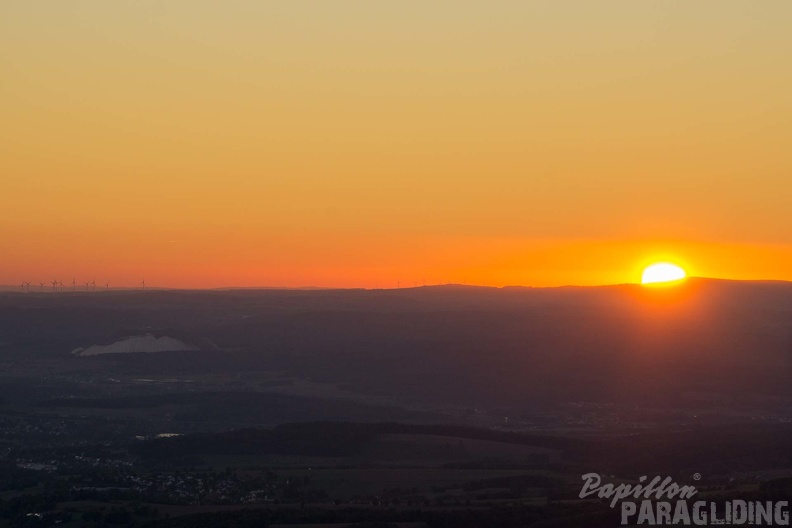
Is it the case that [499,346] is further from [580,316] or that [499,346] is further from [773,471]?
[773,471]

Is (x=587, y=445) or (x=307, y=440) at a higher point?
(x=307, y=440)

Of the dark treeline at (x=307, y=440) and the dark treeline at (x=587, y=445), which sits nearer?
the dark treeline at (x=587, y=445)

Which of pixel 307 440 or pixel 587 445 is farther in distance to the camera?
pixel 307 440

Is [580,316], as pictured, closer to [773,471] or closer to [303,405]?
[303,405]

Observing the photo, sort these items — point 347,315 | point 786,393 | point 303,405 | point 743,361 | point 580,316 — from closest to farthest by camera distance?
1. point 303,405
2. point 786,393
3. point 743,361
4. point 580,316
5. point 347,315

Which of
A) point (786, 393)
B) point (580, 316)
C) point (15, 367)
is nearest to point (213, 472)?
point (786, 393)

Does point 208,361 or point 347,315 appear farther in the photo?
point 347,315

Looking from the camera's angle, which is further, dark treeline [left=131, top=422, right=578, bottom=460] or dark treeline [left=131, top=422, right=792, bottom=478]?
dark treeline [left=131, top=422, right=578, bottom=460]

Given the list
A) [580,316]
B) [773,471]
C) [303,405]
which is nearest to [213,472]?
[773,471]

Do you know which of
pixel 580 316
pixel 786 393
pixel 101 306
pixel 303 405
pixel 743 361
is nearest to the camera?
pixel 303 405
